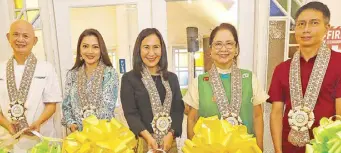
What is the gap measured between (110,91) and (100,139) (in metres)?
0.79

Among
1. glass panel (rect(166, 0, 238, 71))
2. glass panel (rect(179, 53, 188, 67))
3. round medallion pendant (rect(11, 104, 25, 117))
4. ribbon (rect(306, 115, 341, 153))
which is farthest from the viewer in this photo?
glass panel (rect(179, 53, 188, 67))

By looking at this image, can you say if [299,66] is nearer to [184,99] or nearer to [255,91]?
[255,91]

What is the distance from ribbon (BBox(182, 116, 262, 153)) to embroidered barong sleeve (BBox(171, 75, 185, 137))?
67 cm

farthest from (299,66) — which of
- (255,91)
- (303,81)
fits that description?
(255,91)

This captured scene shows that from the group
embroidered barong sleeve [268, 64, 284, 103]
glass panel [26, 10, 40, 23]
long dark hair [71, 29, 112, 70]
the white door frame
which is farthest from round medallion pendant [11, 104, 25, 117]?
embroidered barong sleeve [268, 64, 284, 103]

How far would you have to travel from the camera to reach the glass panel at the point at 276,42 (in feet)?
6.35

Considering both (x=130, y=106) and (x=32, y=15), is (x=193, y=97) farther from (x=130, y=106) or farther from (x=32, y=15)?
(x=32, y=15)

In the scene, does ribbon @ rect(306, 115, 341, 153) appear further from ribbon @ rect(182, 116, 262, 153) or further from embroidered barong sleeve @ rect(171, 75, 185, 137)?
embroidered barong sleeve @ rect(171, 75, 185, 137)

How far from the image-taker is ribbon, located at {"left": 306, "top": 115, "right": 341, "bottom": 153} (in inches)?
20.0

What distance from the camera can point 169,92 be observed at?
1.31 meters

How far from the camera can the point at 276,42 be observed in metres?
1.96

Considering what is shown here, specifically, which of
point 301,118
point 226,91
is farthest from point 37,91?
point 301,118

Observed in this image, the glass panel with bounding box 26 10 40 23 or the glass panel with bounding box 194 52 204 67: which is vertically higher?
the glass panel with bounding box 26 10 40 23

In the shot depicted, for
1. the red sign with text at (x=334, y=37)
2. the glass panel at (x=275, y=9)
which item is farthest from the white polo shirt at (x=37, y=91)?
the red sign with text at (x=334, y=37)
